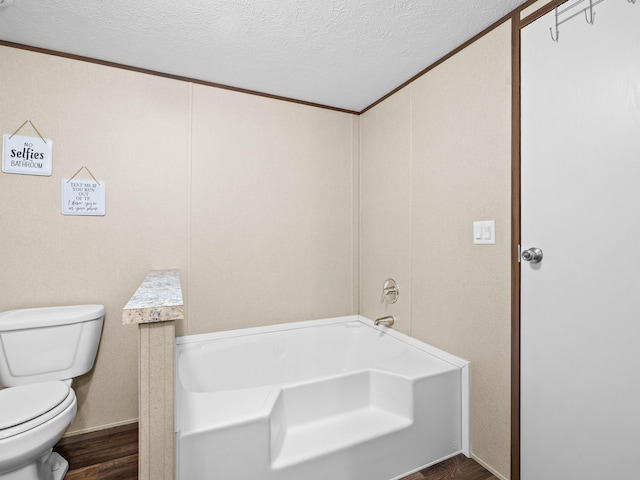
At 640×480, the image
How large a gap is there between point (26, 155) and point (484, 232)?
251cm

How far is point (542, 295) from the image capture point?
1.39 meters

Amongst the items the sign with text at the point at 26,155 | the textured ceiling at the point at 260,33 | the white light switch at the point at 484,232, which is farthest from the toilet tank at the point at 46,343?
the white light switch at the point at 484,232

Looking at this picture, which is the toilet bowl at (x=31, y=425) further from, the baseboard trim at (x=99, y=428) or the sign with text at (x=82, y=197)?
the sign with text at (x=82, y=197)

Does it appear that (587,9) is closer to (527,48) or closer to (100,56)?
(527,48)

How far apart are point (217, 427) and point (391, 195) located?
1.77 metres

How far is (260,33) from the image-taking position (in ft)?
5.50

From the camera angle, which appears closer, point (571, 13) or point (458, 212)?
point (571, 13)

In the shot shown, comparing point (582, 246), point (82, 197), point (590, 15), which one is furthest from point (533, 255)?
point (82, 197)

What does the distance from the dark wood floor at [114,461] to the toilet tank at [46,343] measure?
0.44 m

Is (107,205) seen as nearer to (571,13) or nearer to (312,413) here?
(312,413)

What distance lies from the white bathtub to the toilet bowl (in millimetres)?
468

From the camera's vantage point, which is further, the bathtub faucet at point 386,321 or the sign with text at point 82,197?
the bathtub faucet at point 386,321

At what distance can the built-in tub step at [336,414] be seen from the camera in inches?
55.7

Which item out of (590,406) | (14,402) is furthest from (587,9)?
(14,402)
